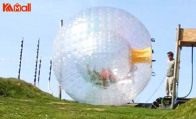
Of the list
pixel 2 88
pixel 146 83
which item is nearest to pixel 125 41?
pixel 146 83

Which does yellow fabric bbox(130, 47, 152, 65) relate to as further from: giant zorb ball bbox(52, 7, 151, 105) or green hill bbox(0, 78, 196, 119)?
green hill bbox(0, 78, 196, 119)

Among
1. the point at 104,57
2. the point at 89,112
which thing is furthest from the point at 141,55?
the point at 89,112

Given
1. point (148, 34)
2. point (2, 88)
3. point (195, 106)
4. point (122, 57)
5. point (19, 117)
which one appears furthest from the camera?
point (2, 88)

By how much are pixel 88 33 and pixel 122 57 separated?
1.55 metres

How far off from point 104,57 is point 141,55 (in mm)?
1635

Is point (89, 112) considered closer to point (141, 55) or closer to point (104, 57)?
point (104, 57)

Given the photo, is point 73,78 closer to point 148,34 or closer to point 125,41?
point 125,41

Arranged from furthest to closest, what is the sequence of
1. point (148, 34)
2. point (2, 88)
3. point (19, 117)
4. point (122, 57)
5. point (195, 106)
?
1. point (2, 88)
2. point (148, 34)
3. point (122, 57)
4. point (19, 117)
5. point (195, 106)

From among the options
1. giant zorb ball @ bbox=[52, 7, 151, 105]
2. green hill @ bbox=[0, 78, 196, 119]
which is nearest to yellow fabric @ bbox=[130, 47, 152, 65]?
giant zorb ball @ bbox=[52, 7, 151, 105]

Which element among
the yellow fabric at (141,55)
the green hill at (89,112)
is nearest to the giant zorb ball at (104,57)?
the yellow fabric at (141,55)

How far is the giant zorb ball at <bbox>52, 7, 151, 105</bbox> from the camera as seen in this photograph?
1609 centimetres

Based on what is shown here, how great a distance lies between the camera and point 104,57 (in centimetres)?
1598

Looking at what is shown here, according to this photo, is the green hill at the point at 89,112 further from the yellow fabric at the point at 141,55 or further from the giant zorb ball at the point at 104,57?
the yellow fabric at the point at 141,55

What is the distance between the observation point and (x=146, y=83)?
17.0m
